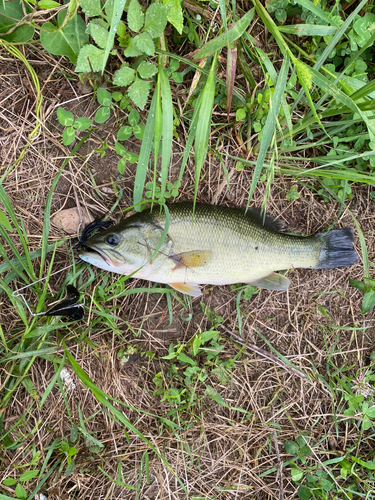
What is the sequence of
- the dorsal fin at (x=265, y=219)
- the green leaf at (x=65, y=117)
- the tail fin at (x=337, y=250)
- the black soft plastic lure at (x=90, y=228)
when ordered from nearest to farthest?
the green leaf at (x=65, y=117), the black soft plastic lure at (x=90, y=228), the dorsal fin at (x=265, y=219), the tail fin at (x=337, y=250)

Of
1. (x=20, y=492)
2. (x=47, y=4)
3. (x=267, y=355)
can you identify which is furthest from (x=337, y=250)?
(x=20, y=492)

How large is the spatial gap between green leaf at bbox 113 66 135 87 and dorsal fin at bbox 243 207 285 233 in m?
1.47

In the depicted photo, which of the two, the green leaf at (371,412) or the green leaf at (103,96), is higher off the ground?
the green leaf at (103,96)

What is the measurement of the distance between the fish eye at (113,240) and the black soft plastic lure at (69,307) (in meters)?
0.50

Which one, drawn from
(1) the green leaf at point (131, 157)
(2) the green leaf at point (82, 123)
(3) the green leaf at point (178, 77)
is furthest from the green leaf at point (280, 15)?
(2) the green leaf at point (82, 123)

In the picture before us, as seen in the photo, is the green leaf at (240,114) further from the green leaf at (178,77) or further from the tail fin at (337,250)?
the tail fin at (337,250)

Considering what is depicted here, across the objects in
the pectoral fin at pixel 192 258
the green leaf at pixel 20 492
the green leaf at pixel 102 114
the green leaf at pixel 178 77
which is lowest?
the green leaf at pixel 20 492

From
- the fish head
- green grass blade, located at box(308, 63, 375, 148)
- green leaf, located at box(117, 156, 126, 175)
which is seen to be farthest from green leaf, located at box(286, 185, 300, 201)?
green leaf, located at box(117, 156, 126, 175)

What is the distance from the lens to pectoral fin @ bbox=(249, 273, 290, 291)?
3098mm

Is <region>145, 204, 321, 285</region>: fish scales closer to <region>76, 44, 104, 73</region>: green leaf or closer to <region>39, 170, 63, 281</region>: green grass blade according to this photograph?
<region>39, 170, 63, 281</region>: green grass blade

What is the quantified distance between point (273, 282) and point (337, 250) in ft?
2.45

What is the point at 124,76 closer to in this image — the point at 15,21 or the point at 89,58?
the point at 89,58

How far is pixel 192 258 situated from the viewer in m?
2.88

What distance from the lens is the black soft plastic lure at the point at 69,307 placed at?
2.70 meters
